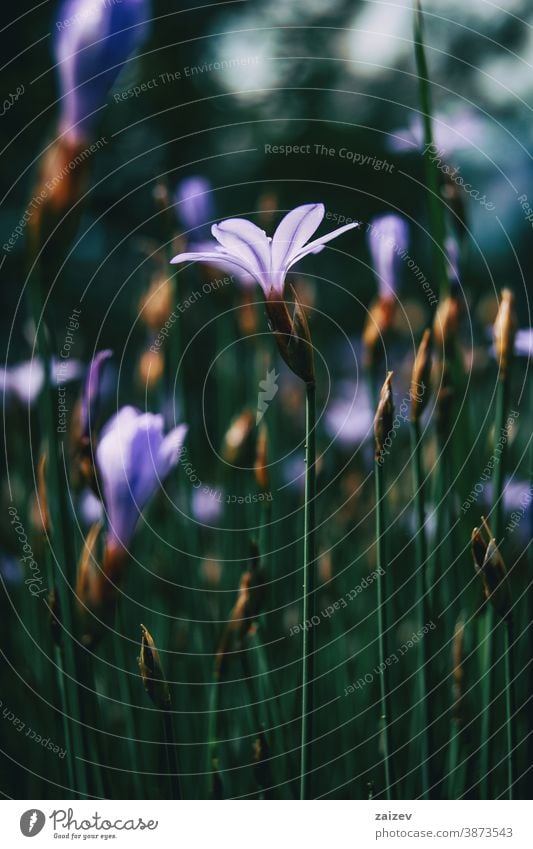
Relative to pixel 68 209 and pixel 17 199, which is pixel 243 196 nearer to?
pixel 17 199

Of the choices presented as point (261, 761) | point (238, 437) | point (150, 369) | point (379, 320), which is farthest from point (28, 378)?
point (261, 761)

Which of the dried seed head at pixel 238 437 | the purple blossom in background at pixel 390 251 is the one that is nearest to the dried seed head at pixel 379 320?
the purple blossom in background at pixel 390 251

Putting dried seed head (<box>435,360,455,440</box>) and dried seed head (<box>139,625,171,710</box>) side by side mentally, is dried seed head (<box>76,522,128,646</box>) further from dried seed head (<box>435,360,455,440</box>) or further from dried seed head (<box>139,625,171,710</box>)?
dried seed head (<box>435,360,455,440</box>)

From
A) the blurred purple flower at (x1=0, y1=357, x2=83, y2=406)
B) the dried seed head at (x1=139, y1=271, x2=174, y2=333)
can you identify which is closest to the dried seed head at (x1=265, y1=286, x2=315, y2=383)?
the dried seed head at (x1=139, y1=271, x2=174, y2=333)

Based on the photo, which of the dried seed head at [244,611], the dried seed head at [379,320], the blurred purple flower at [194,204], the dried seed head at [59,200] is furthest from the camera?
the blurred purple flower at [194,204]

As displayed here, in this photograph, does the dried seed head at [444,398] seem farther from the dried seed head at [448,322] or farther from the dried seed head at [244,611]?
the dried seed head at [244,611]
